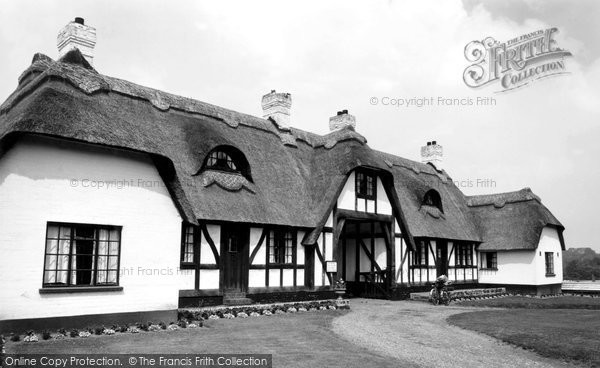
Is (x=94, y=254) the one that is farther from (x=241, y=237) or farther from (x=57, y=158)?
(x=241, y=237)

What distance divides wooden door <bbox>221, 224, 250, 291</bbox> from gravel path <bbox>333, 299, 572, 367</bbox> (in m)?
3.73

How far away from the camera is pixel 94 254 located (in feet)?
41.4

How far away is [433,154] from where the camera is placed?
113ft

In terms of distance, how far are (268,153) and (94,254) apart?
9752mm

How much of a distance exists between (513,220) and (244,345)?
2505cm

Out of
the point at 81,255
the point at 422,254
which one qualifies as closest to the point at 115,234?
the point at 81,255

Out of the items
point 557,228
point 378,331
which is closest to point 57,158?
point 378,331

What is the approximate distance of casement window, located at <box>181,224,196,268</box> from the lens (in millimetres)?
16270

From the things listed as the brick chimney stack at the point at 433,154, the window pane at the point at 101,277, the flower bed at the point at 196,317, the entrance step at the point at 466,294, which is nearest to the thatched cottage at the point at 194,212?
the window pane at the point at 101,277

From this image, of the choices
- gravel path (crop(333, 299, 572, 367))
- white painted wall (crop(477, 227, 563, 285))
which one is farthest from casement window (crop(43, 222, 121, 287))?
white painted wall (crop(477, 227, 563, 285))

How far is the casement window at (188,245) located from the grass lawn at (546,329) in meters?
8.19

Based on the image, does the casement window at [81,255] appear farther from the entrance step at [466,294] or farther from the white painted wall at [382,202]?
the entrance step at [466,294]

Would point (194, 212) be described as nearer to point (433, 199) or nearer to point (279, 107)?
point (279, 107)

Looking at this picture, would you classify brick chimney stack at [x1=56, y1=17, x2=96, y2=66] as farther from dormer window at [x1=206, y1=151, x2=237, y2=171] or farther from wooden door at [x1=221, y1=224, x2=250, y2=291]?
wooden door at [x1=221, y1=224, x2=250, y2=291]
